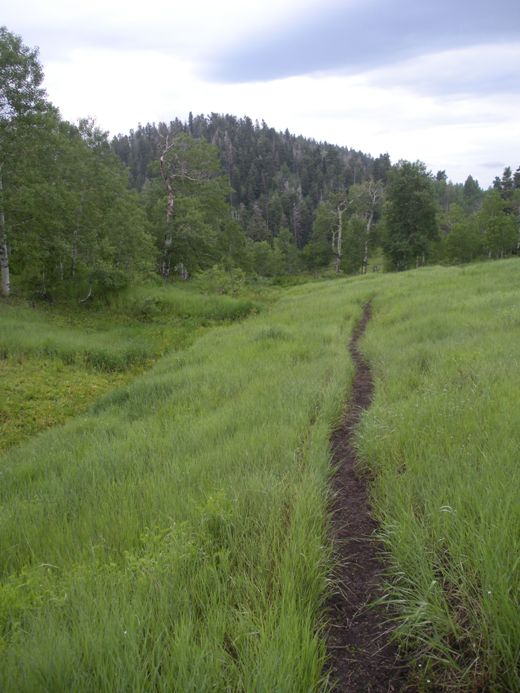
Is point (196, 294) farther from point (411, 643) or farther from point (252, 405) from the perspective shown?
point (411, 643)

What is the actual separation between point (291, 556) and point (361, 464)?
2047 mm

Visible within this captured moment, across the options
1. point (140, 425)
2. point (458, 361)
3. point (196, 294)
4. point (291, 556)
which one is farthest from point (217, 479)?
point (196, 294)

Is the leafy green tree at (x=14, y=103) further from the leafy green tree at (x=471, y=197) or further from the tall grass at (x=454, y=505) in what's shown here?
the leafy green tree at (x=471, y=197)

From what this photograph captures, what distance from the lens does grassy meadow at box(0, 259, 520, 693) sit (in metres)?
2.24

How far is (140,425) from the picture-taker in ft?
23.0

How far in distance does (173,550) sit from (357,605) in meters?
1.30

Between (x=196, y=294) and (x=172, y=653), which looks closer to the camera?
(x=172, y=653)

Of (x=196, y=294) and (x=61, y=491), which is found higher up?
(x=196, y=294)

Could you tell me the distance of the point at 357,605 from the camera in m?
2.91

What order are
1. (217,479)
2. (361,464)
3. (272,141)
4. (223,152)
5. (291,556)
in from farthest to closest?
1. (272,141)
2. (223,152)
3. (361,464)
4. (217,479)
5. (291,556)

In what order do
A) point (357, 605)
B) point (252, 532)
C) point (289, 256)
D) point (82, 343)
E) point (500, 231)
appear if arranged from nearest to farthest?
point (357, 605) → point (252, 532) → point (82, 343) → point (500, 231) → point (289, 256)

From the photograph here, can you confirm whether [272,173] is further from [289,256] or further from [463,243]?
[463,243]

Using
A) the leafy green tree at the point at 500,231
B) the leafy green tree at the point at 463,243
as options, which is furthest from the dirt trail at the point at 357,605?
the leafy green tree at the point at 463,243

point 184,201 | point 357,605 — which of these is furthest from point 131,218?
point 357,605
